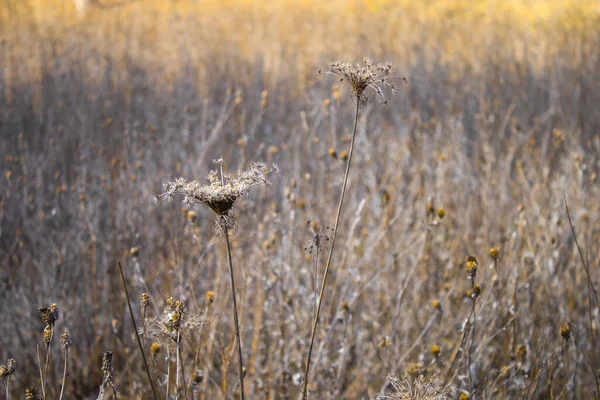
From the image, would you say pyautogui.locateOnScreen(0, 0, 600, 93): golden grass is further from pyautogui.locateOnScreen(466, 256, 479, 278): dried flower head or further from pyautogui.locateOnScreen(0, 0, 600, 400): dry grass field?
pyautogui.locateOnScreen(466, 256, 479, 278): dried flower head

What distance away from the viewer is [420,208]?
3029mm

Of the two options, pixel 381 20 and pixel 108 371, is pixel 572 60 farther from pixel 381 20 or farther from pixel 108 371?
pixel 108 371

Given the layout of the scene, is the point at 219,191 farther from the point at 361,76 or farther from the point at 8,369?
the point at 8,369

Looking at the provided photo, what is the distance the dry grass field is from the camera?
75.3 inches

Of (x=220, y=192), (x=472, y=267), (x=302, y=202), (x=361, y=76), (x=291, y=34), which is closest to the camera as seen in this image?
(x=220, y=192)

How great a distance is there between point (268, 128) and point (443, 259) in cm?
211

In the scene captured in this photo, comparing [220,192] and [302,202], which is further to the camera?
[302,202]

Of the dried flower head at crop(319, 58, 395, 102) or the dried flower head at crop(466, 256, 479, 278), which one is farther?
the dried flower head at crop(466, 256, 479, 278)

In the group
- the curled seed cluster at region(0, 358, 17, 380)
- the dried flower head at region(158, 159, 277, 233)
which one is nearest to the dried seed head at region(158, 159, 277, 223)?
the dried flower head at region(158, 159, 277, 233)

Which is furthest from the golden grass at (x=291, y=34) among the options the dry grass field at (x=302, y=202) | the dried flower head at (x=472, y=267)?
the dried flower head at (x=472, y=267)

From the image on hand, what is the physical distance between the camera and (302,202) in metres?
2.44

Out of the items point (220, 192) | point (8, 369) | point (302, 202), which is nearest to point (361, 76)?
point (220, 192)

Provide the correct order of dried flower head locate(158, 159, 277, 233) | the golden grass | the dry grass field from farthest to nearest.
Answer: the golden grass → the dry grass field → dried flower head locate(158, 159, 277, 233)

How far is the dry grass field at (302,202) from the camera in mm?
1912
